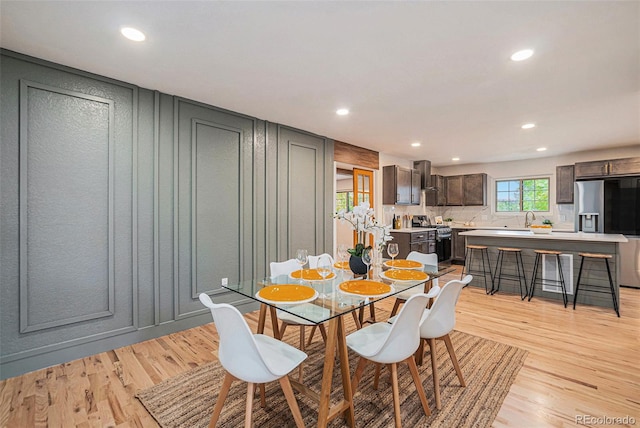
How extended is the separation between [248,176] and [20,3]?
7.55 ft

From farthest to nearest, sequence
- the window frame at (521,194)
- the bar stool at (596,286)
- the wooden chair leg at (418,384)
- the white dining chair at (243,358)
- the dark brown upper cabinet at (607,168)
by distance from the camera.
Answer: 1. the window frame at (521,194)
2. the dark brown upper cabinet at (607,168)
3. the bar stool at (596,286)
4. the wooden chair leg at (418,384)
5. the white dining chair at (243,358)

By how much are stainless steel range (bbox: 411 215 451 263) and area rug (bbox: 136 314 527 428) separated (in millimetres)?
4221

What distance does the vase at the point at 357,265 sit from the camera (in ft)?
7.66

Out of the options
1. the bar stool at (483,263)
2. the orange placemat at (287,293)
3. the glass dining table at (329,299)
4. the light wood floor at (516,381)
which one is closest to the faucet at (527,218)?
the bar stool at (483,263)

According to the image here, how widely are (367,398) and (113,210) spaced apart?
2.69m

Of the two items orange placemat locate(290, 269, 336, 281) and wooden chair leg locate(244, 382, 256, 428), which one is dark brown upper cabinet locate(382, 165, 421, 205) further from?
wooden chair leg locate(244, 382, 256, 428)

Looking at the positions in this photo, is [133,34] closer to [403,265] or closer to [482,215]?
[403,265]

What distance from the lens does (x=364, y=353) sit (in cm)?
168

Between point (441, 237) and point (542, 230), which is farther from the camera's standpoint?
point (441, 237)

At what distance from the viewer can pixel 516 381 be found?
220cm

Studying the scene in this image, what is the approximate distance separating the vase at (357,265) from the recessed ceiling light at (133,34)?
222 cm

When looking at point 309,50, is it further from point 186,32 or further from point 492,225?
point 492,225

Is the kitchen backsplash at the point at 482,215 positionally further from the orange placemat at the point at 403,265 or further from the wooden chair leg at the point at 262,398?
the wooden chair leg at the point at 262,398

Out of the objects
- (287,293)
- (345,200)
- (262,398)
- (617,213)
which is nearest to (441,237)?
(345,200)
